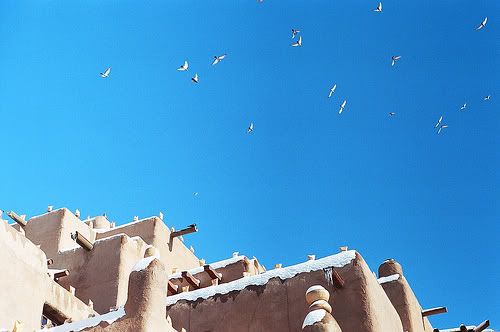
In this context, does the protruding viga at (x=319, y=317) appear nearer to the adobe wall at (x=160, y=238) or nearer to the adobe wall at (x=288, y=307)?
the adobe wall at (x=288, y=307)

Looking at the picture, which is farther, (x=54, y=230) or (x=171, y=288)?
(x=54, y=230)

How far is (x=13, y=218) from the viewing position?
21656mm

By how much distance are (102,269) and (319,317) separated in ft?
34.3

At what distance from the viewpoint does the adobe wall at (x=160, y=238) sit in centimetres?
2095

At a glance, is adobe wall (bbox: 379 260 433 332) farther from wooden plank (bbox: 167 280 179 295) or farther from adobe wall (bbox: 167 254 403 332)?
wooden plank (bbox: 167 280 179 295)

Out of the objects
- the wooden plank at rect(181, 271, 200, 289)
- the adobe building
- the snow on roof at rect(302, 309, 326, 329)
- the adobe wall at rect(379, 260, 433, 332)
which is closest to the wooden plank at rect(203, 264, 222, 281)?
the adobe building

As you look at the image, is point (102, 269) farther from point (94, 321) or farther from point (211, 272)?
point (94, 321)

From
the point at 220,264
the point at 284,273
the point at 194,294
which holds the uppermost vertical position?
the point at 220,264

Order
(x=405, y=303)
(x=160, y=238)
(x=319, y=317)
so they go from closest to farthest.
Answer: (x=319, y=317), (x=405, y=303), (x=160, y=238)

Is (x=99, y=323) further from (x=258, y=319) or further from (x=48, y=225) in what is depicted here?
(x=48, y=225)

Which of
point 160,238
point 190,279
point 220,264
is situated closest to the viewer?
point 190,279

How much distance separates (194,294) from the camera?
13836 mm

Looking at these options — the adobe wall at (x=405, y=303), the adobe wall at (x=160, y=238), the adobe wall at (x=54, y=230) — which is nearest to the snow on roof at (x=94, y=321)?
the adobe wall at (x=405, y=303)

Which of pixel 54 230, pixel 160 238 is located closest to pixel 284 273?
pixel 160 238
